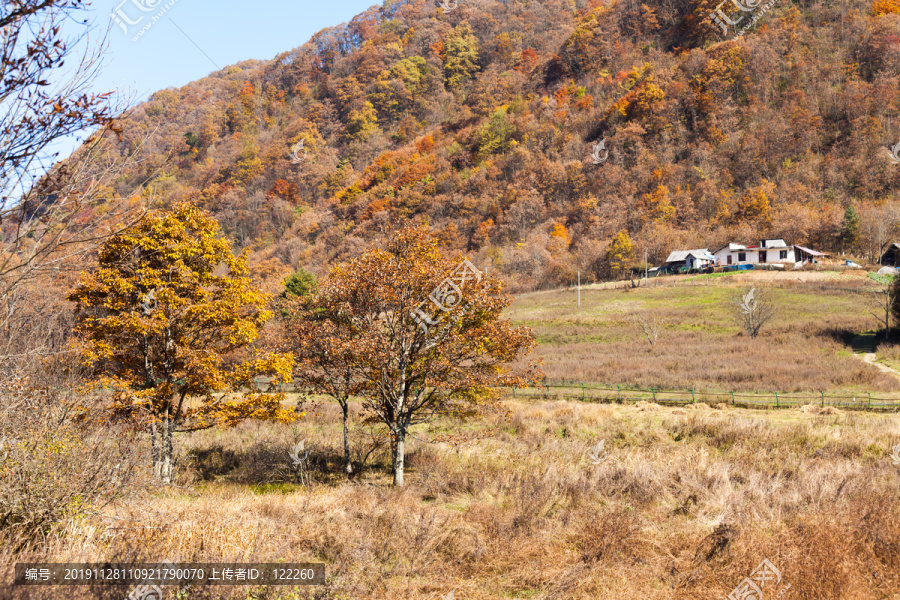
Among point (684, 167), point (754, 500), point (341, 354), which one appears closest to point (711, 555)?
point (754, 500)

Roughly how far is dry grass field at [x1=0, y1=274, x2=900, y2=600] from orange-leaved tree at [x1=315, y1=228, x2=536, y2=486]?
2.46 metres

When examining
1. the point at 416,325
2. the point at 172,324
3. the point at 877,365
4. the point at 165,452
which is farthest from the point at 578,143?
the point at 165,452

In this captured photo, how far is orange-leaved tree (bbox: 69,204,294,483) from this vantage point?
1432cm

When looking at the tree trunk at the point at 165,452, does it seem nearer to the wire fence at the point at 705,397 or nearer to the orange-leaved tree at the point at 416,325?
the orange-leaved tree at the point at 416,325

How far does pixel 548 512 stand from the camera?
1046cm

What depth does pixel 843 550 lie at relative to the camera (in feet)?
24.1

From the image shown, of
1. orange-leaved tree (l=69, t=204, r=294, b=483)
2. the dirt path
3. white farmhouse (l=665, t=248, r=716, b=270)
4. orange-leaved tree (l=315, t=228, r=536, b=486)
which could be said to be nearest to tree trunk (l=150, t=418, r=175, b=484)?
orange-leaved tree (l=69, t=204, r=294, b=483)

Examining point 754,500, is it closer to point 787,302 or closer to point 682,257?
point 787,302

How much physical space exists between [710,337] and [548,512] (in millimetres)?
35464

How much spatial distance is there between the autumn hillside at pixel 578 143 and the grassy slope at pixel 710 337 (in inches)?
829

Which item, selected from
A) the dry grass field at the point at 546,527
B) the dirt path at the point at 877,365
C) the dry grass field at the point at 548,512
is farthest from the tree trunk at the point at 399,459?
the dirt path at the point at 877,365

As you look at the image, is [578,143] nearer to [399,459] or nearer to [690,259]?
[690,259]

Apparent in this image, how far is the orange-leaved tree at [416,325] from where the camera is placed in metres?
13.3

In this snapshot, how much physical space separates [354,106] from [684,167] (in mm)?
105144
